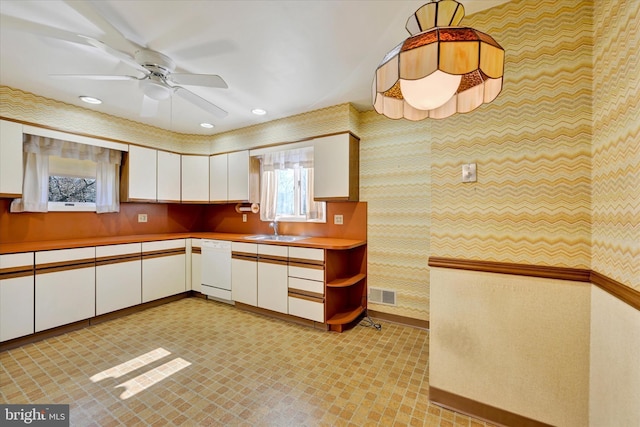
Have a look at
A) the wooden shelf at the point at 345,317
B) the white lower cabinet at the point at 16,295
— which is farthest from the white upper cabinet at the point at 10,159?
the wooden shelf at the point at 345,317

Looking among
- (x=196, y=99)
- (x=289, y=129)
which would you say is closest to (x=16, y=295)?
(x=196, y=99)

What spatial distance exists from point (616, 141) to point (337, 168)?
219 centimetres

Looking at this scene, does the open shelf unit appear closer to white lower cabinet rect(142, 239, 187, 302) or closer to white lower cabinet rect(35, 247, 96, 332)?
white lower cabinet rect(142, 239, 187, 302)

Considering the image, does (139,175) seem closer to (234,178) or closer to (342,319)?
(234,178)

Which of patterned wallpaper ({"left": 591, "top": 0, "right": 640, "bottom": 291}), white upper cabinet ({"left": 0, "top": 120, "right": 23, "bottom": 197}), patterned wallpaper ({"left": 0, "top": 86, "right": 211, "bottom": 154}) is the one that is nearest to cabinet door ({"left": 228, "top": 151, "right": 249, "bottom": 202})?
patterned wallpaper ({"left": 0, "top": 86, "right": 211, "bottom": 154})

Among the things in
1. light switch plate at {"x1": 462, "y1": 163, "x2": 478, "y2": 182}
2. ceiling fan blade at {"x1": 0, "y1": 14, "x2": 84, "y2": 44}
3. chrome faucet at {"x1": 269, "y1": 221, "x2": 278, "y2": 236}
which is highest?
ceiling fan blade at {"x1": 0, "y1": 14, "x2": 84, "y2": 44}

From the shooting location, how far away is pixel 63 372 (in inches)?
79.4

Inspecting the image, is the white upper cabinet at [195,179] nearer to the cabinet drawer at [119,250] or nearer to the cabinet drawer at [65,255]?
the cabinet drawer at [119,250]

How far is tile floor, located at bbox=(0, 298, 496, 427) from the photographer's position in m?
1.62

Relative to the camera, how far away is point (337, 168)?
3.03 m

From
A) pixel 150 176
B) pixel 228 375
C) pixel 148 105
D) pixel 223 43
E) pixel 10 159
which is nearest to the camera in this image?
pixel 223 43

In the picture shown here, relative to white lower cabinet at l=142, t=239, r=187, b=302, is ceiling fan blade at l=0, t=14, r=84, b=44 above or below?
above

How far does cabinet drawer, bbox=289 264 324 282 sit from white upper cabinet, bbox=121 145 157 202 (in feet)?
7.84

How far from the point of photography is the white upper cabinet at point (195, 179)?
13.4 ft
